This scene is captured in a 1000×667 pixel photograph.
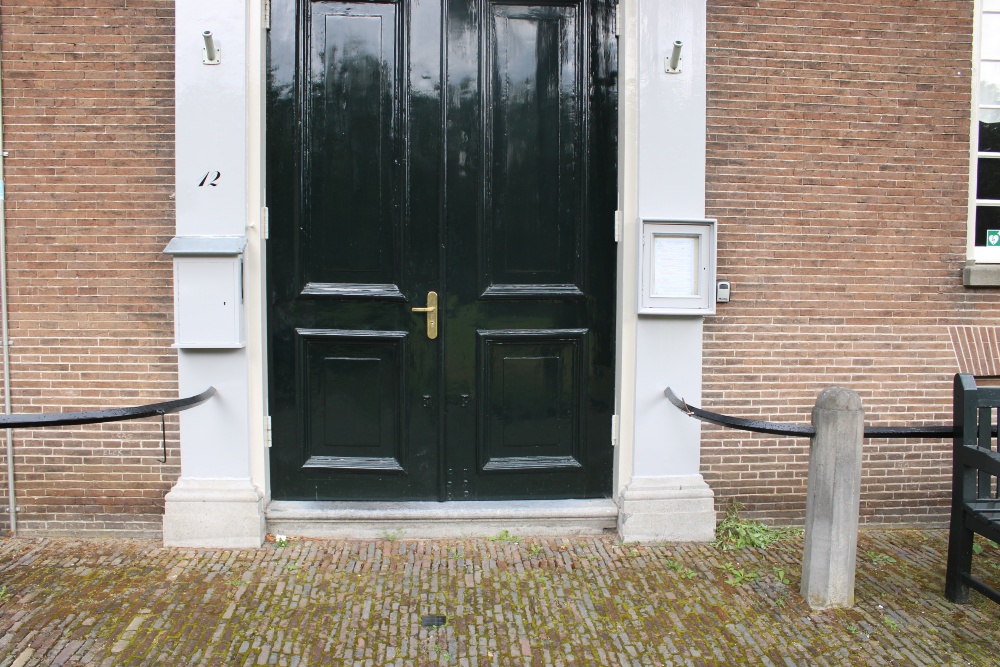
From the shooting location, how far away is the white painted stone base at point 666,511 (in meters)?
4.11

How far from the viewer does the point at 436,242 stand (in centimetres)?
420

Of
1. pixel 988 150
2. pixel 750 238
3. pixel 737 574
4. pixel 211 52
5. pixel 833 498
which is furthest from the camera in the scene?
pixel 988 150

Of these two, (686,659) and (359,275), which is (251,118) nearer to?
(359,275)

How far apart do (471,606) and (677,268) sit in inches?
88.1

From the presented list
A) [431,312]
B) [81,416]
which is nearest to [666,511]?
[431,312]

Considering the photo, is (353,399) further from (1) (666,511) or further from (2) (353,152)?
(1) (666,511)

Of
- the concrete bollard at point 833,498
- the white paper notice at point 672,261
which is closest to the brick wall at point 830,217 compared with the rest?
the white paper notice at point 672,261

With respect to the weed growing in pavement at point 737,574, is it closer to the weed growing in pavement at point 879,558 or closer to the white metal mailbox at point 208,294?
the weed growing in pavement at point 879,558

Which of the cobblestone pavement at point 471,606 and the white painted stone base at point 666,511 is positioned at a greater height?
the white painted stone base at point 666,511

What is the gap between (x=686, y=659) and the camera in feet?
9.67

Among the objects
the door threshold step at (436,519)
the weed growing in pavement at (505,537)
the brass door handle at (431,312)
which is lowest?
the weed growing in pavement at (505,537)

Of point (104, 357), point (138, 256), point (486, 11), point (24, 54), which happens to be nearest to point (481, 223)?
point (486, 11)

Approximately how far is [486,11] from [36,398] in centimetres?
364

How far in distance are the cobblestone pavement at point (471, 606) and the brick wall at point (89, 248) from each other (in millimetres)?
418
